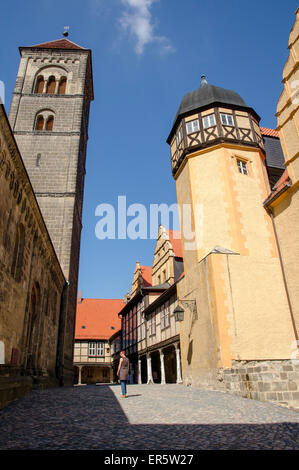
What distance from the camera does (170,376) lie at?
24.6 m

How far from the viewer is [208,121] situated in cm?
1720

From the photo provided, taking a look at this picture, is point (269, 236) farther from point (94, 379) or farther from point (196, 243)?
point (94, 379)

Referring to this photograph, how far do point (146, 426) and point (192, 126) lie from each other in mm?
15424

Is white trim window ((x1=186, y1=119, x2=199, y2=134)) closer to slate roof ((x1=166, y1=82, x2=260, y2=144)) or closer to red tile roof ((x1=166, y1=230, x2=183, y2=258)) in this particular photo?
slate roof ((x1=166, y1=82, x2=260, y2=144))

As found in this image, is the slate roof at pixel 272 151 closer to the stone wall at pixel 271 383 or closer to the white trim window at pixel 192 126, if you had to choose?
the white trim window at pixel 192 126

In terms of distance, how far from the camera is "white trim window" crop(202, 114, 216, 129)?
55.9 feet

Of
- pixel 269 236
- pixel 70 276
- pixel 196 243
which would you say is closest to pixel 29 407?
pixel 196 243

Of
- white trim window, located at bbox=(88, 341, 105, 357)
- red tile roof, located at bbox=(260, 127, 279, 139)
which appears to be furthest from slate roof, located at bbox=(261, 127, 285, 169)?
white trim window, located at bbox=(88, 341, 105, 357)

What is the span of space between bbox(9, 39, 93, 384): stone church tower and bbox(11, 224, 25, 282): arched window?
9.61 m

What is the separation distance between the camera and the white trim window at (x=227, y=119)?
17.0m

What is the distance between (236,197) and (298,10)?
26.7 ft

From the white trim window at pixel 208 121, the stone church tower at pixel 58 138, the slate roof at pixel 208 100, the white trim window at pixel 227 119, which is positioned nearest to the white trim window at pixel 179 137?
the slate roof at pixel 208 100

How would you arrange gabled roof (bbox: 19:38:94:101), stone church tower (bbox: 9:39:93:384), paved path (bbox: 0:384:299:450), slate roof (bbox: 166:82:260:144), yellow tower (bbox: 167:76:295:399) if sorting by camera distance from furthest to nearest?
gabled roof (bbox: 19:38:94:101), stone church tower (bbox: 9:39:93:384), slate roof (bbox: 166:82:260:144), yellow tower (bbox: 167:76:295:399), paved path (bbox: 0:384:299:450)

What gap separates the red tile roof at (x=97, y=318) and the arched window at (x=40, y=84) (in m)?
26.1
